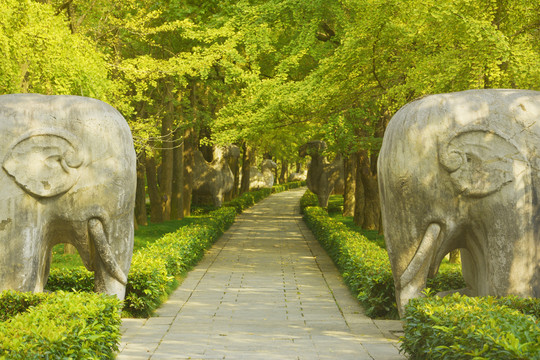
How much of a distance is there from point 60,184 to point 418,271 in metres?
4.07

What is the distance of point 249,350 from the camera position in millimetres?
7027

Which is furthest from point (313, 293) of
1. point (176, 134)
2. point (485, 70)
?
point (176, 134)

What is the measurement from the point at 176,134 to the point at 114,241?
59.6ft

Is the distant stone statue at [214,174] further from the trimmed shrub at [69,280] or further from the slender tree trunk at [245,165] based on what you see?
the trimmed shrub at [69,280]

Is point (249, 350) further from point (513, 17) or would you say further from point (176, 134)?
point (176, 134)

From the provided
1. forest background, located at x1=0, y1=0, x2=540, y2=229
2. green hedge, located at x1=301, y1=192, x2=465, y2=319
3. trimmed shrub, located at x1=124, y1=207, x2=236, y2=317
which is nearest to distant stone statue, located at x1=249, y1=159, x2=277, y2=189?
forest background, located at x1=0, y1=0, x2=540, y2=229

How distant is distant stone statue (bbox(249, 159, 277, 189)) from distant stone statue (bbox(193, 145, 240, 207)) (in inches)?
857

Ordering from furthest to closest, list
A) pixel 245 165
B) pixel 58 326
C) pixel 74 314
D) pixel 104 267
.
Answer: pixel 245 165, pixel 104 267, pixel 74 314, pixel 58 326

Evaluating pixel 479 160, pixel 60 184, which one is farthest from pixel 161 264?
pixel 479 160

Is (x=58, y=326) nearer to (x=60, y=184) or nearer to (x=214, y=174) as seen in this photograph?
(x=60, y=184)

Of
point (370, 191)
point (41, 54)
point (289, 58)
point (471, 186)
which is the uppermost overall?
point (289, 58)

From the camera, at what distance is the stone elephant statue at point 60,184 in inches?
269

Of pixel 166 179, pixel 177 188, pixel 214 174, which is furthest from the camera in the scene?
pixel 214 174

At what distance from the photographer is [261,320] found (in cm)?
875
